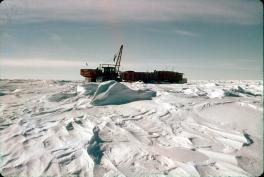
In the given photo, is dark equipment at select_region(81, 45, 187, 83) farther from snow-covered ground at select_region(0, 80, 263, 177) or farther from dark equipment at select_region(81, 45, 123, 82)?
snow-covered ground at select_region(0, 80, 263, 177)

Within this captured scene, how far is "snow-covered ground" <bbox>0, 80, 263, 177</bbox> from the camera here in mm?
4598

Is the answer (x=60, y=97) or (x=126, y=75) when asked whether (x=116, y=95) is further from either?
(x=126, y=75)

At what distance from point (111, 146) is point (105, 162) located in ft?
2.07

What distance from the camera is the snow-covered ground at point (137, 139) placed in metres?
4.60

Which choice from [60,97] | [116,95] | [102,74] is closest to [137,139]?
[116,95]

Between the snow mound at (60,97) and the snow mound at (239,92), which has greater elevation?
the snow mound at (239,92)

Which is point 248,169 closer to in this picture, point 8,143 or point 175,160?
point 175,160

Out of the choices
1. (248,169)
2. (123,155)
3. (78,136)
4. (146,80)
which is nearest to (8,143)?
(78,136)

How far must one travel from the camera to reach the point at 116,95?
9586 mm

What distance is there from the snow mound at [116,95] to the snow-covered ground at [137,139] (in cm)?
36

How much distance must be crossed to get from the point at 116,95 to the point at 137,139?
12.9ft

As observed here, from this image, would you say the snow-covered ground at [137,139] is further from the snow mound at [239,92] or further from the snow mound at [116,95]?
the snow mound at [239,92]

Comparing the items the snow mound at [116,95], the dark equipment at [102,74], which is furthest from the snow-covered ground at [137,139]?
the dark equipment at [102,74]

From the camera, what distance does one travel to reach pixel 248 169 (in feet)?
14.3
